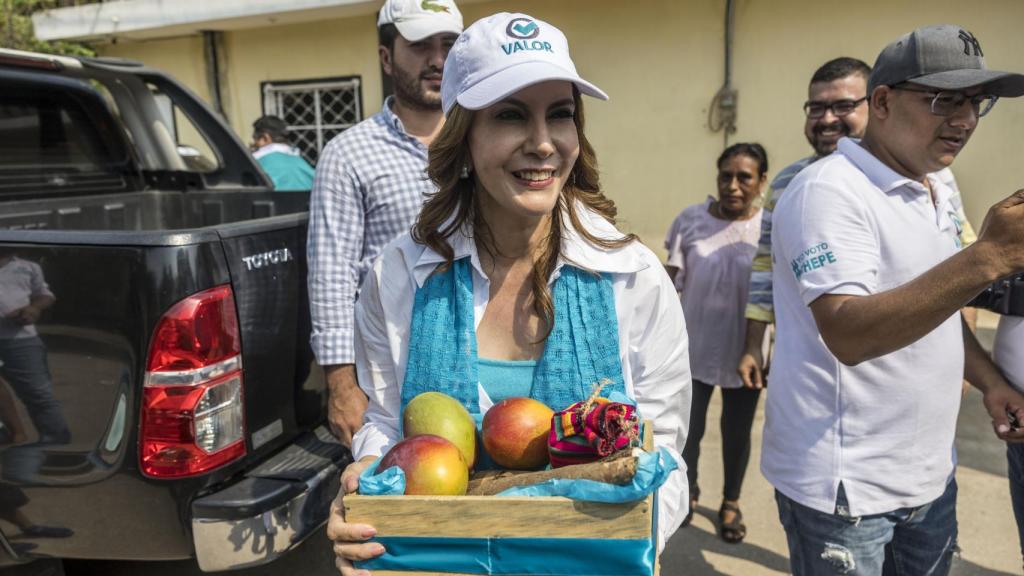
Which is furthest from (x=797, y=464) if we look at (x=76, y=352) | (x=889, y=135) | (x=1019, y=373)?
(x=76, y=352)

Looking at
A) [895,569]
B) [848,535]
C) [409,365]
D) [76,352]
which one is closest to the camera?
[409,365]

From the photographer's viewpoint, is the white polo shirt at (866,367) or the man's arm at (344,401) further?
the man's arm at (344,401)

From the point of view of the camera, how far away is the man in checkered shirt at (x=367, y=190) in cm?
268

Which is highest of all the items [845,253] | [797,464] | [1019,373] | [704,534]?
[845,253]

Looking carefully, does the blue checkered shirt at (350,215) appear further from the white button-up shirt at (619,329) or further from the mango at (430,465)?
the mango at (430,465)

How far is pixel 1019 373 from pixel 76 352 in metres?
2.90

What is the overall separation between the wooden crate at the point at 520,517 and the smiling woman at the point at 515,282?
0.97 feet

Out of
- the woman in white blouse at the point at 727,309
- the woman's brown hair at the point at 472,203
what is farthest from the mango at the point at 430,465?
the woman in white blouse at the point at 727,309

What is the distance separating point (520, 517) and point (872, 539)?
4.14ft

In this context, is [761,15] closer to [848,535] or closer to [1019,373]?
[1019,373]

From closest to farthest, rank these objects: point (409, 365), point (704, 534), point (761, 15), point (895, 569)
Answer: point (409, 365) → point (895, 569) → point (704, 534) → point (761, 15)

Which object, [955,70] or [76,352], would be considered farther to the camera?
[76,352]

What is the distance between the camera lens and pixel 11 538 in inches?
99.4

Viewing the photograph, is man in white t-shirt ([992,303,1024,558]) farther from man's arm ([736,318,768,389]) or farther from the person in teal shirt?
the person in teal shirt
